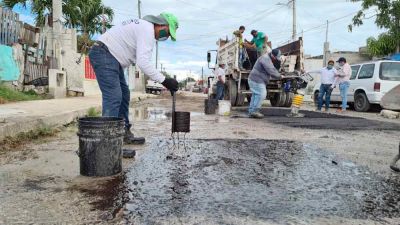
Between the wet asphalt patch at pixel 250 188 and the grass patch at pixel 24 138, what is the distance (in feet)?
5.89

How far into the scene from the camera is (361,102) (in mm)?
14742

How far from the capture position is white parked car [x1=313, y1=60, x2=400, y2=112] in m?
13.6

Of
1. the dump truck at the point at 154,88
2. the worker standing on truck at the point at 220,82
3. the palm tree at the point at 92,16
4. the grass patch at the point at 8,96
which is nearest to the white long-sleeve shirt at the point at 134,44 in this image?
the grass patch at the point at 8,96

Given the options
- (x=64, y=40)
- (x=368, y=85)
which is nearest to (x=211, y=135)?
(x=368, y=85)

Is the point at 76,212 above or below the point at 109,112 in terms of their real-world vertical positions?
below

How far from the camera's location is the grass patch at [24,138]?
5.51 m

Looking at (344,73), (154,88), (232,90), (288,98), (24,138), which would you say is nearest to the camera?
(24,138)

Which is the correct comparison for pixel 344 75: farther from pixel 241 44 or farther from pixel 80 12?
pixel 80 12

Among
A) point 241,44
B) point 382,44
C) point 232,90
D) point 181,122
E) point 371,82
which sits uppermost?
point 382,44

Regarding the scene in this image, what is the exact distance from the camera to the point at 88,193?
338 centimetres

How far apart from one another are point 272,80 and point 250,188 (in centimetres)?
1187

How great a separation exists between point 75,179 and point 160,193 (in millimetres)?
926

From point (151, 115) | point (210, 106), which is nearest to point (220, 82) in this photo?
point (210, 106)

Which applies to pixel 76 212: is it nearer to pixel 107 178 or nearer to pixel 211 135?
pixel 107 178
